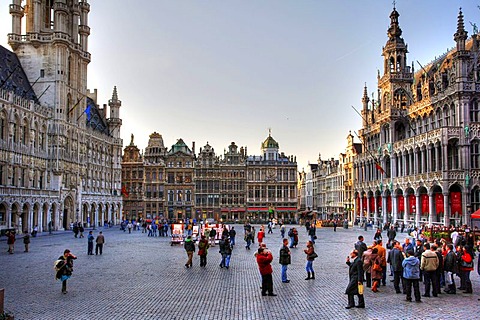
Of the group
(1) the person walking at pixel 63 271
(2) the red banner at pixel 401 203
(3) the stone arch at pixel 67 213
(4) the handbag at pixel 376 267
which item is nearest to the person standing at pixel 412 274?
(4) the handbag at pixel 376 267

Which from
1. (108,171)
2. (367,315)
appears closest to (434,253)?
(367,315)

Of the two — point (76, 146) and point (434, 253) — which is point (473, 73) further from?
point (76, 146)

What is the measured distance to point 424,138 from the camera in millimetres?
54031

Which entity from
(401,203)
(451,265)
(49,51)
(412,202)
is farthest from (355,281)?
(49,51)

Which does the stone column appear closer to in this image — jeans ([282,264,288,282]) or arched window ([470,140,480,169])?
arched window ([470,140,480,169])

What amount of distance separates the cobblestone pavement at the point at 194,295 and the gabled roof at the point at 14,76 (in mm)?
40053

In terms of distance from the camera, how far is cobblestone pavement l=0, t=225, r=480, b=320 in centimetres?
1366

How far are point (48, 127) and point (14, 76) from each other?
761cm

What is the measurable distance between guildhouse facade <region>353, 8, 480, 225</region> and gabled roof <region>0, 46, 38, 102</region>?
1788 inches

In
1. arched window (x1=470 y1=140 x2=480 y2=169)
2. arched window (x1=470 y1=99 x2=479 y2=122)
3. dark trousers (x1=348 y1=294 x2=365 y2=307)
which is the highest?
arched window (x1=470 y1=99 x2=479 y2=122)

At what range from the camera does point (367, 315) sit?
44.0 feet

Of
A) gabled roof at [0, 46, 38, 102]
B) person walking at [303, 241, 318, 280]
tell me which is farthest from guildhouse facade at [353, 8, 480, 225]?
gabled roof at [0, 46, 38, 102]

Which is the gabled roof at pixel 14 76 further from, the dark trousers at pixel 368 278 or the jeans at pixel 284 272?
the dark trousers at pixel 368 278

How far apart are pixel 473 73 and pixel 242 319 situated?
45.9m
